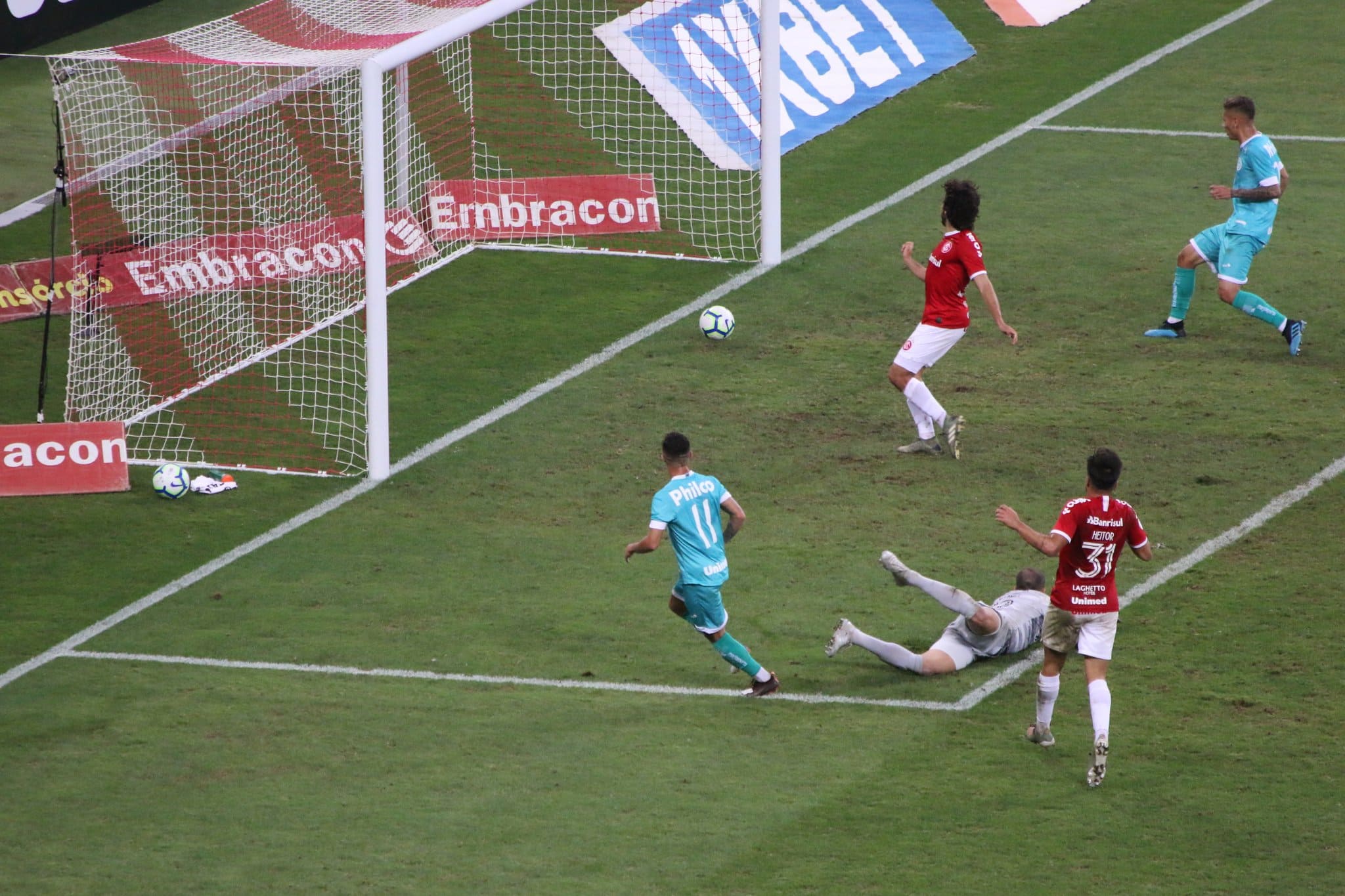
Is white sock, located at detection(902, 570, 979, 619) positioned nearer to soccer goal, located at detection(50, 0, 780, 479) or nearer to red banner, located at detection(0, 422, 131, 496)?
soccer goal, located at detection(50, 0, 780, 479)

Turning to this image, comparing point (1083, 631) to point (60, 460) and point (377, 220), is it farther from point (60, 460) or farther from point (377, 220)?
point (60, 460)

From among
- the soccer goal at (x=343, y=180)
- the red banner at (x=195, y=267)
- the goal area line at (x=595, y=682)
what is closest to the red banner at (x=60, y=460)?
the soccer goal at (x=343, y=180)

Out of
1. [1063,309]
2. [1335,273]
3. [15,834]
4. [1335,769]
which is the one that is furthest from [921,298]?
[15,834]

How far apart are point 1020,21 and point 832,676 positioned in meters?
16.5

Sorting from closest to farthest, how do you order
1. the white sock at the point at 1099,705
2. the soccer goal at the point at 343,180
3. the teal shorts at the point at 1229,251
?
the white sock at the point at 1099,705 < the soccer goal at the point at 343,180 < the teal shorts at the point at 1229,251

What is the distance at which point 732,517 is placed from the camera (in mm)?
10477

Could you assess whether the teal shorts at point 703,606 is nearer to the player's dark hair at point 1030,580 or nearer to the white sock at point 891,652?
the white sock at point 891,652

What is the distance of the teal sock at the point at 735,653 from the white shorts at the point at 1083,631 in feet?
5.41

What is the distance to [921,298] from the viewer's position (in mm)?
17562

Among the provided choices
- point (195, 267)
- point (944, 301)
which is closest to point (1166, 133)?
point (944, 301)

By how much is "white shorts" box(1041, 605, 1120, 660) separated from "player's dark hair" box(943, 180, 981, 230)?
177 inches

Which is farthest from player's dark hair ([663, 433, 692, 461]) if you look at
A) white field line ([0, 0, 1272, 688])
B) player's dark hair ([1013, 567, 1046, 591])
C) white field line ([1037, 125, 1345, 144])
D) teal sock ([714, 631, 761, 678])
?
white field line ([1037, 125, 1345, 144])

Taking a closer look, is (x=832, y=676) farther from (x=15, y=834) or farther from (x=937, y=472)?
(x=15, y=834)

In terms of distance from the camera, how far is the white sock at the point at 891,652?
1088 centimetres
